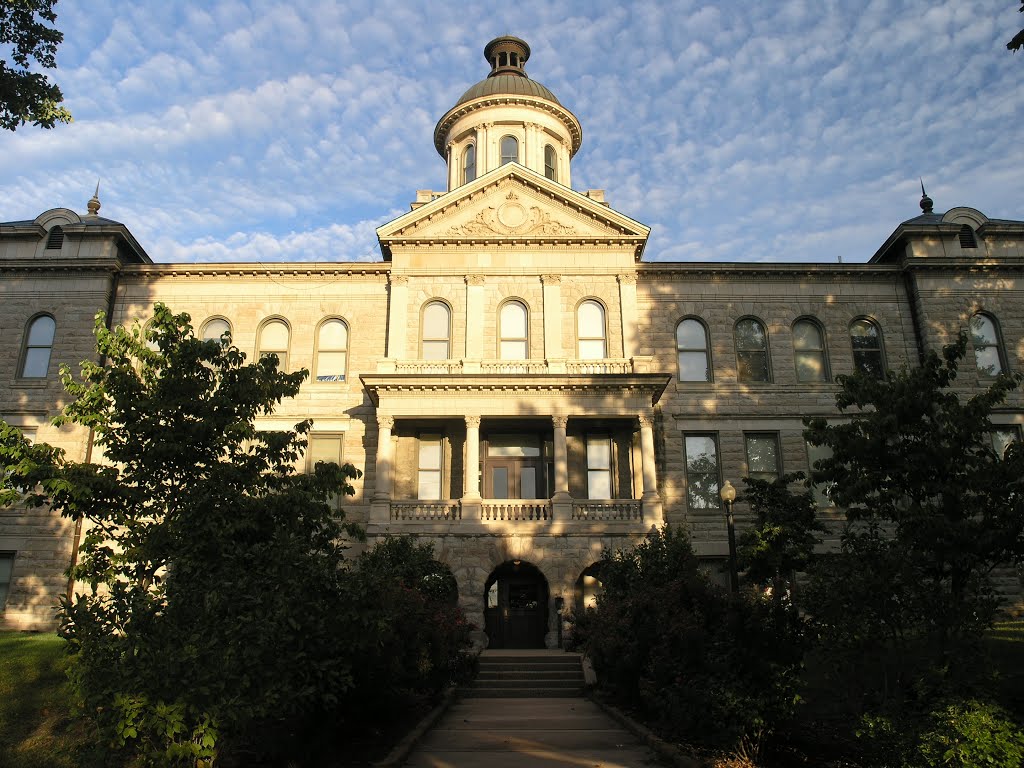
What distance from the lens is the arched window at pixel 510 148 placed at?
119ft

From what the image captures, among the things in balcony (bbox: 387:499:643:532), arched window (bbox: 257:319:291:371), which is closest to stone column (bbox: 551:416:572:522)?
balcony (bbox: 387:499:643:532)

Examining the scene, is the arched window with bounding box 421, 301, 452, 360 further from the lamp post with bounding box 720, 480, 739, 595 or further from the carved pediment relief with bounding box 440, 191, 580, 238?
the lamp post with bounding box 720, 480, 739, 595

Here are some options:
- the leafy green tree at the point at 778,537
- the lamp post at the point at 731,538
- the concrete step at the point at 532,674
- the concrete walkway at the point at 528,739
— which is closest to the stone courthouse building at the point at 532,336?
the leafy green tree at the point at 778,537

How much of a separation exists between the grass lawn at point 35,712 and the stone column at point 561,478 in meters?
13.5

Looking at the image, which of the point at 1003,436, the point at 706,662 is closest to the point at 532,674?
the point at 706,662

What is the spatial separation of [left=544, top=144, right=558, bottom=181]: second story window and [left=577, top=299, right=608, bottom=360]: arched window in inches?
418

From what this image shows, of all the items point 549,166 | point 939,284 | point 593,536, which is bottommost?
point 593,536

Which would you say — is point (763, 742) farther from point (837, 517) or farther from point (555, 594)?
point (837, 517)

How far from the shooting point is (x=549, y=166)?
3681 cm

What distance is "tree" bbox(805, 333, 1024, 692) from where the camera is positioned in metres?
10.1

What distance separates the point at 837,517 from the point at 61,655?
73.6 feet

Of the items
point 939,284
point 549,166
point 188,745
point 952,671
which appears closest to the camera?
point 188,745

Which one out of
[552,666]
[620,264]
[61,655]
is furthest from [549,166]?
[61,655]

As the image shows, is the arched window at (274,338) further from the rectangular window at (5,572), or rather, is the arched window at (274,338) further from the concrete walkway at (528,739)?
the concrete walkway at (528,739)
